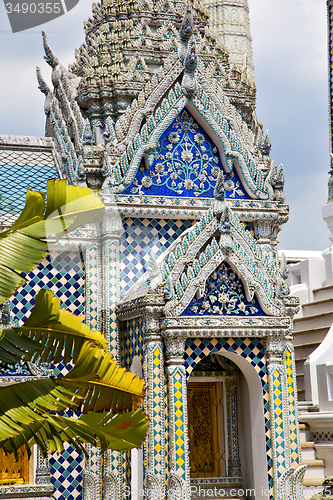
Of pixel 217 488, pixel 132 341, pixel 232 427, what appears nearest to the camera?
pixel 132 341

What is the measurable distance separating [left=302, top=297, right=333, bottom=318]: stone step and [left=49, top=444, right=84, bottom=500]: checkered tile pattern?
753cm

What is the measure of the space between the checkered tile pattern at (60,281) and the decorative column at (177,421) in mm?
2205

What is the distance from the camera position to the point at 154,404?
12.1m

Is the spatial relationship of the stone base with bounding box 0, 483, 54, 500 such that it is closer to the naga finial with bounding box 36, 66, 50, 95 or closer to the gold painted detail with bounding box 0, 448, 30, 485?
the gold painted detail with bounding box 0, 448, 30, 485

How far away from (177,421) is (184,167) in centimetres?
487

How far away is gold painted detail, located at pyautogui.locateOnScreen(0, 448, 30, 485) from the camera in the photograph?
12797 millimetres

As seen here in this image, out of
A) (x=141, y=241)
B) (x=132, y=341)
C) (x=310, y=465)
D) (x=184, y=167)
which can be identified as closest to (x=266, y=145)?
(x=184, y=167)

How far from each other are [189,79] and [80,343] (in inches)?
277

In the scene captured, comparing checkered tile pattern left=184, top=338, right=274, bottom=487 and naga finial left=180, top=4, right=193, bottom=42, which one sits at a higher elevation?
naga finial left=180, top=4, right=193, bottom=42

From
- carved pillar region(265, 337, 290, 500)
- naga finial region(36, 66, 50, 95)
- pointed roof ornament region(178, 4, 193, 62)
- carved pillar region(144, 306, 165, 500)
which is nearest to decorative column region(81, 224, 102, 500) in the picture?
carved pillar region(144, 306, 165, 500)

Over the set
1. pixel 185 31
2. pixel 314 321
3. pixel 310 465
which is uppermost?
pixel 185 31

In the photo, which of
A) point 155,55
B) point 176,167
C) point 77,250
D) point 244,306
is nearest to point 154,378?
point 244,306

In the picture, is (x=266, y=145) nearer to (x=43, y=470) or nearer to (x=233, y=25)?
(x=43, y=470)

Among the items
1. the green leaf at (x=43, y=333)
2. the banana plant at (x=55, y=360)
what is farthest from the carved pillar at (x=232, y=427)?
the green leaf at (x=43, y=333)
